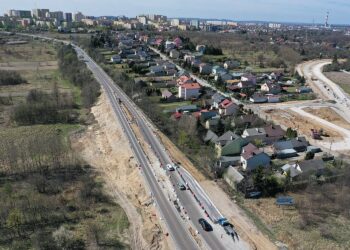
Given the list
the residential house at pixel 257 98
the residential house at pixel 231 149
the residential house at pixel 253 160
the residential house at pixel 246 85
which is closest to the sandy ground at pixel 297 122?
the residential house at pixel 257 98

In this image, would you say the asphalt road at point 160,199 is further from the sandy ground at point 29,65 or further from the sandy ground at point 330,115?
the sandy ground at point 29,65

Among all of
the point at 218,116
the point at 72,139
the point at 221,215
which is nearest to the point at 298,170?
the point at 221,215

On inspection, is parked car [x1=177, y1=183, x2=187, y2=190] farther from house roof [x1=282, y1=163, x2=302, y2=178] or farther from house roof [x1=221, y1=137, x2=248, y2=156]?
house roof [x1=282, y1=163, x2=302, y2=178]

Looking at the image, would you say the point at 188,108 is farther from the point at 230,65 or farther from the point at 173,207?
the point at 230,65

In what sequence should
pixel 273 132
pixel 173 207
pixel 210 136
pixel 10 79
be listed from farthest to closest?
pixel 10 79 → pixel 273 132 → pixel 210 136 → pixel 173 207

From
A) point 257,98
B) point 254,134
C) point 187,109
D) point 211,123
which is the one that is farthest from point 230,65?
point 254,134

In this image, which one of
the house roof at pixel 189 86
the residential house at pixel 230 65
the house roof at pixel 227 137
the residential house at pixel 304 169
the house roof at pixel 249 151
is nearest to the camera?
the residential house at pixel 304 169
